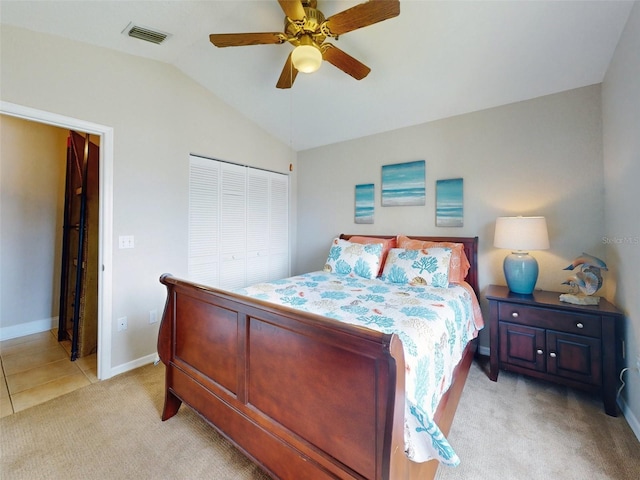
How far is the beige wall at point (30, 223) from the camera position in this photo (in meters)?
3.01

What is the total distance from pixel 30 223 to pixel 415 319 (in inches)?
166

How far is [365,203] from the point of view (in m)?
3.54

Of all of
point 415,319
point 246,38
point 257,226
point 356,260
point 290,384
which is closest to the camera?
point 290,384

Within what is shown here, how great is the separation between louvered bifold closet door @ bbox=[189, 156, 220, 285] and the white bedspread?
116 centimetres

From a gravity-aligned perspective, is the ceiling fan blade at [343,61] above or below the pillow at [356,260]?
above

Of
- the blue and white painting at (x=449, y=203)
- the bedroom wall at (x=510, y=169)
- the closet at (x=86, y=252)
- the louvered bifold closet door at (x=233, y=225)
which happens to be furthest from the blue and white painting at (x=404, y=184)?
the closet at (x=86, y=252)

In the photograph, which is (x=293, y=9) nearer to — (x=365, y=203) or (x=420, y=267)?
(x=420, y=267)

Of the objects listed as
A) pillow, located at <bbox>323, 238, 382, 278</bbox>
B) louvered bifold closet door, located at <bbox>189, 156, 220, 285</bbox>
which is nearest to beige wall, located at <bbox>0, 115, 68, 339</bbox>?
louvered bifold closet door, located at <bbox>189, 156, 220, 285</bbox>

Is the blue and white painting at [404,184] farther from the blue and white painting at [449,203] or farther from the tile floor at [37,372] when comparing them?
the tile floor at [37,372]

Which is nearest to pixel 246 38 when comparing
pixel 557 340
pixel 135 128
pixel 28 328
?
pixel 135 128

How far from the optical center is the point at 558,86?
237 centimetres

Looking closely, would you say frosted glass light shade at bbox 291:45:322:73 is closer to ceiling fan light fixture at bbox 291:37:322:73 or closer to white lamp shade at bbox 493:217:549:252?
ceiling fan light fixture at bbox 291:37:322:73

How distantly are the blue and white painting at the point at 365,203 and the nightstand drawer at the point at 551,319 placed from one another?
173 centimetres

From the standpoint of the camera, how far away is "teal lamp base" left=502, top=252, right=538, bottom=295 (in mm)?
2354
